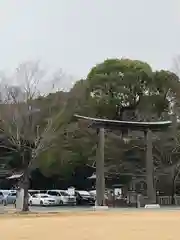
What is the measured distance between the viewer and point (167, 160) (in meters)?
40.0

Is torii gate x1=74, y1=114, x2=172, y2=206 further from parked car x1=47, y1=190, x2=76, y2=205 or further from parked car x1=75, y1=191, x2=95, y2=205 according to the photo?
parked car x1=47, y1=190, x2=76, y2=205

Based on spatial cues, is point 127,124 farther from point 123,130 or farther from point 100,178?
point 100,178

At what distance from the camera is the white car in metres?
41.3

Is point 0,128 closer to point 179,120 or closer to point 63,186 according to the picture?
point 179,120

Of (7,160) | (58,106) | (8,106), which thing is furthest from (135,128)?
(7,160)

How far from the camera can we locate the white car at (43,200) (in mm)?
41281

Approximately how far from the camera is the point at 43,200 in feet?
135

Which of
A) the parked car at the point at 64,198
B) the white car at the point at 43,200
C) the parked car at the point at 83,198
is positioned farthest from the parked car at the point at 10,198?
the parked car at the point at 83,198

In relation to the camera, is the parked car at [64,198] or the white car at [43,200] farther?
the parked car at [64,198]

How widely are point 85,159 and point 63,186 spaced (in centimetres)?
1076

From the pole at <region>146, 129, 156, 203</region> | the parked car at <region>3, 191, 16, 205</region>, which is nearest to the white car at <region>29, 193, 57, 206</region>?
the parked car at <region>3, 191, 16, 205</region>

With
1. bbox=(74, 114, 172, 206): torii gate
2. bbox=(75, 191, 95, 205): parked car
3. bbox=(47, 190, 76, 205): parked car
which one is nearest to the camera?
bbox=(74, 114, 172, 206): torii gate

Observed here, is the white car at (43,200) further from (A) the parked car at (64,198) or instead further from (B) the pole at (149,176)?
(B) the pole at (149,176)

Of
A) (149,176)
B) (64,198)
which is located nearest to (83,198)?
(64,198)
